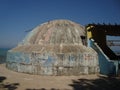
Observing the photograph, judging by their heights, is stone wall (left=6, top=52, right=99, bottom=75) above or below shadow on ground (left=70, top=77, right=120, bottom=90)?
above

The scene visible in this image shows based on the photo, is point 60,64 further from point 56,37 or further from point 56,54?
point 56,37

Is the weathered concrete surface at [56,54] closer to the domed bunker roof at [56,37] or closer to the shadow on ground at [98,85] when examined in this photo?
the domed bunker roof at [56,37]

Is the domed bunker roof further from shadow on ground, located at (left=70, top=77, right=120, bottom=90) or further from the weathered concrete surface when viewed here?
shadow on ground, located at (left=70, top=77, right=120, bottom=90)

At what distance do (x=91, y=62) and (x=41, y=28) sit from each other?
7.30 metres

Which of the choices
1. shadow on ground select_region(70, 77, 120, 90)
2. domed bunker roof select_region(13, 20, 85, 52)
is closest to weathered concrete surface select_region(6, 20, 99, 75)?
domed bunker roof select_region(13, 20, 85, 52)

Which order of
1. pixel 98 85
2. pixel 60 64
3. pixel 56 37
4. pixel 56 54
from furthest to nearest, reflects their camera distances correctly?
pixel 56 37, pixel 56 54, pixel 60 64, pixel 98 85

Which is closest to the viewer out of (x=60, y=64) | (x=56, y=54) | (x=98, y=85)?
(x=98, y=85)

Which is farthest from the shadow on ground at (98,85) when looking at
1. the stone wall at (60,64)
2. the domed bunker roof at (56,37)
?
the domed bunker roof at (56,37)

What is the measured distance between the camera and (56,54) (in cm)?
1936

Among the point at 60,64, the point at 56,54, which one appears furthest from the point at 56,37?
the point at 60,64

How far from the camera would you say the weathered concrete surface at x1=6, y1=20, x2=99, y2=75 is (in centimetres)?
1930

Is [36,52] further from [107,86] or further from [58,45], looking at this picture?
[107,86]

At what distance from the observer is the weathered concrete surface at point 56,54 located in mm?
19297

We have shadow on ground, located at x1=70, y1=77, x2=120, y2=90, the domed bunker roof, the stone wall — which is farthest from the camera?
the domed bunker roof
